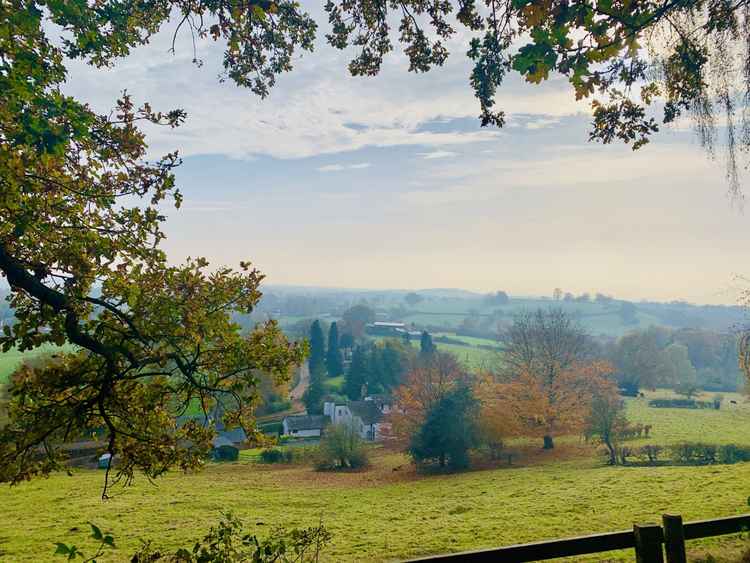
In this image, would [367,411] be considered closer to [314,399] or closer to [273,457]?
[314,399]

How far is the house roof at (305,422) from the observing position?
61.5 meters

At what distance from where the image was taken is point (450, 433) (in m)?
33.9

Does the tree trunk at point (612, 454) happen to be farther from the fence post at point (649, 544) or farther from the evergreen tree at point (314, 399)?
the evergreen tree at point (314, 399)

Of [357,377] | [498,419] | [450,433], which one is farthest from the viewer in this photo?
[357,377]

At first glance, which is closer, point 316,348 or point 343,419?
point 343,419

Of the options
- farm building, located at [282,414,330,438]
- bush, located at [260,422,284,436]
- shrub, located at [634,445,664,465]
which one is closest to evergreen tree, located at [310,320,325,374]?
bush, located at [260,422,284,436]

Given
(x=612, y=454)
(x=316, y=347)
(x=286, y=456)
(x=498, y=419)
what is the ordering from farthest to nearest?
(x=316, y=347), (x=286, y=456), (x=498, y=419), (x=612, y=454)

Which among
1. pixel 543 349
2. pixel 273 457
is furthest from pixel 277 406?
pixel 543 349

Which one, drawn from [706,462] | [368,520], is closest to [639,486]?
[368,520]

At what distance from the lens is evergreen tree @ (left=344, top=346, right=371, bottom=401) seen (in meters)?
73.9

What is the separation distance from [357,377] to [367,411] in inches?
493

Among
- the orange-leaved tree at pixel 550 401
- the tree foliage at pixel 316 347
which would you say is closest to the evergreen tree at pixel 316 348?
the tree foliage at pixel 316 347

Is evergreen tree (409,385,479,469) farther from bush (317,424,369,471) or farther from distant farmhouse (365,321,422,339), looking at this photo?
distant farmhouse (365,321,422,339)

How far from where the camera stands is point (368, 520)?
1869 centimetres
